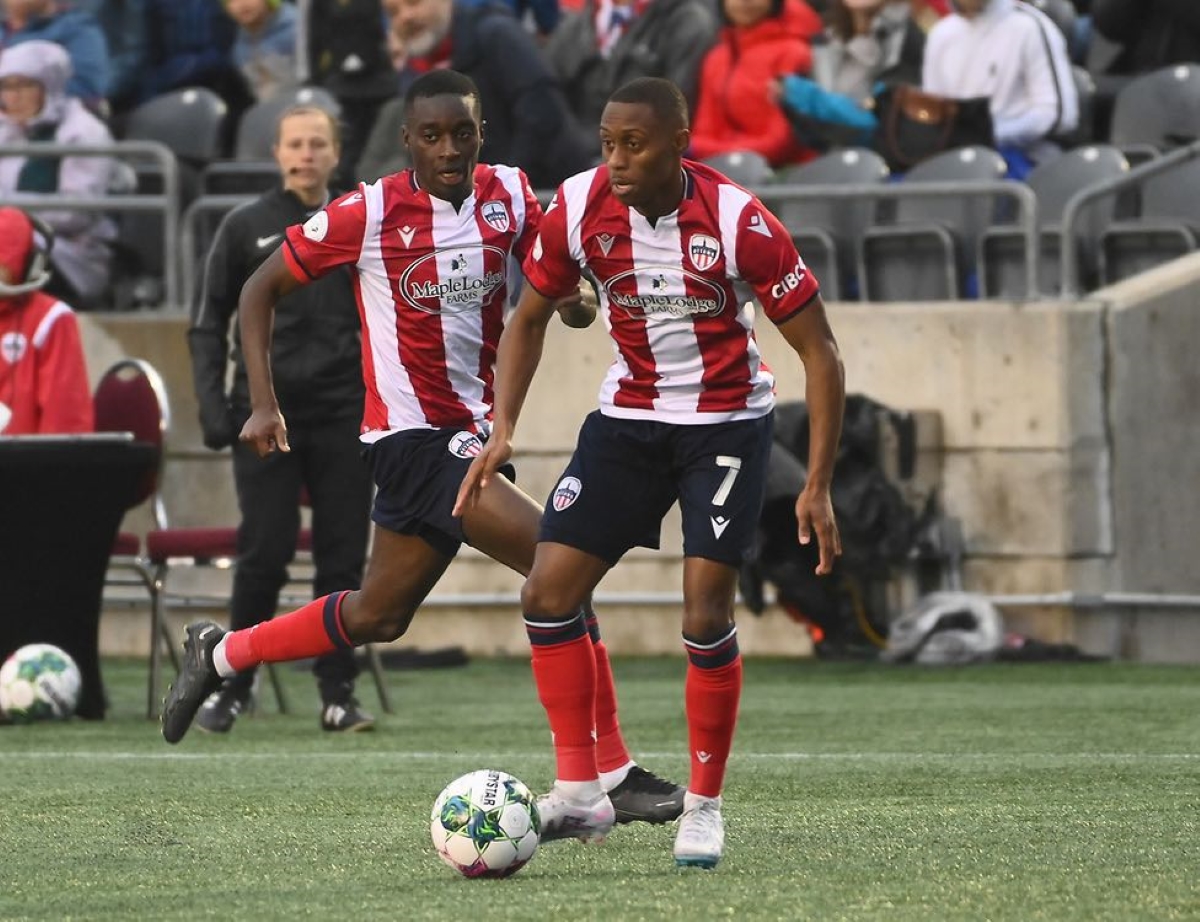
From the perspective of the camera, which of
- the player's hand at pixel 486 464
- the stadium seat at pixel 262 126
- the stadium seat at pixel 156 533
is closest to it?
the player's hand at pixel 486 464

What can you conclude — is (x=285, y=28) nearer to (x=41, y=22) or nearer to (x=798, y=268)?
(x=41, y=22)

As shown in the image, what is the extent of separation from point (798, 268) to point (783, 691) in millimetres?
5202

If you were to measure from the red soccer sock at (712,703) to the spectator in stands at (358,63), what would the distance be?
795 cm

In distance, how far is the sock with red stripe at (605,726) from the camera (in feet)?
20.1

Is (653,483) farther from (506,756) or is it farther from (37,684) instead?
(37,684)

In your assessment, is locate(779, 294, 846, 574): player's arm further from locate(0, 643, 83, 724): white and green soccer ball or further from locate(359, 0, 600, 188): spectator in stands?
locate(359, 0, 600, 188): spectator in stands

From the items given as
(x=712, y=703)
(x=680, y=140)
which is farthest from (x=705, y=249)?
(x=712, y=703)

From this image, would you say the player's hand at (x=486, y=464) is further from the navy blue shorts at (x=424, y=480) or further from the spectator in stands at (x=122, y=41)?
the spectator in stands at (x=122, y=41)

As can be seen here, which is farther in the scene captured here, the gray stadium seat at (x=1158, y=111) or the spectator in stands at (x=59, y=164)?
the spectator in stands at (x=59, y=164)

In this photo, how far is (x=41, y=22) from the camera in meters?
14.2

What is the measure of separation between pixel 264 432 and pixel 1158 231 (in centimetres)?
657

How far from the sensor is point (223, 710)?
897cm

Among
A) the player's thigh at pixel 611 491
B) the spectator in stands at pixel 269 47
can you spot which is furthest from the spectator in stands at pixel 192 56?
the player's thigh at pixel 611 491

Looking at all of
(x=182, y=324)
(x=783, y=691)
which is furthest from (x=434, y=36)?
(x=783, y=691)
